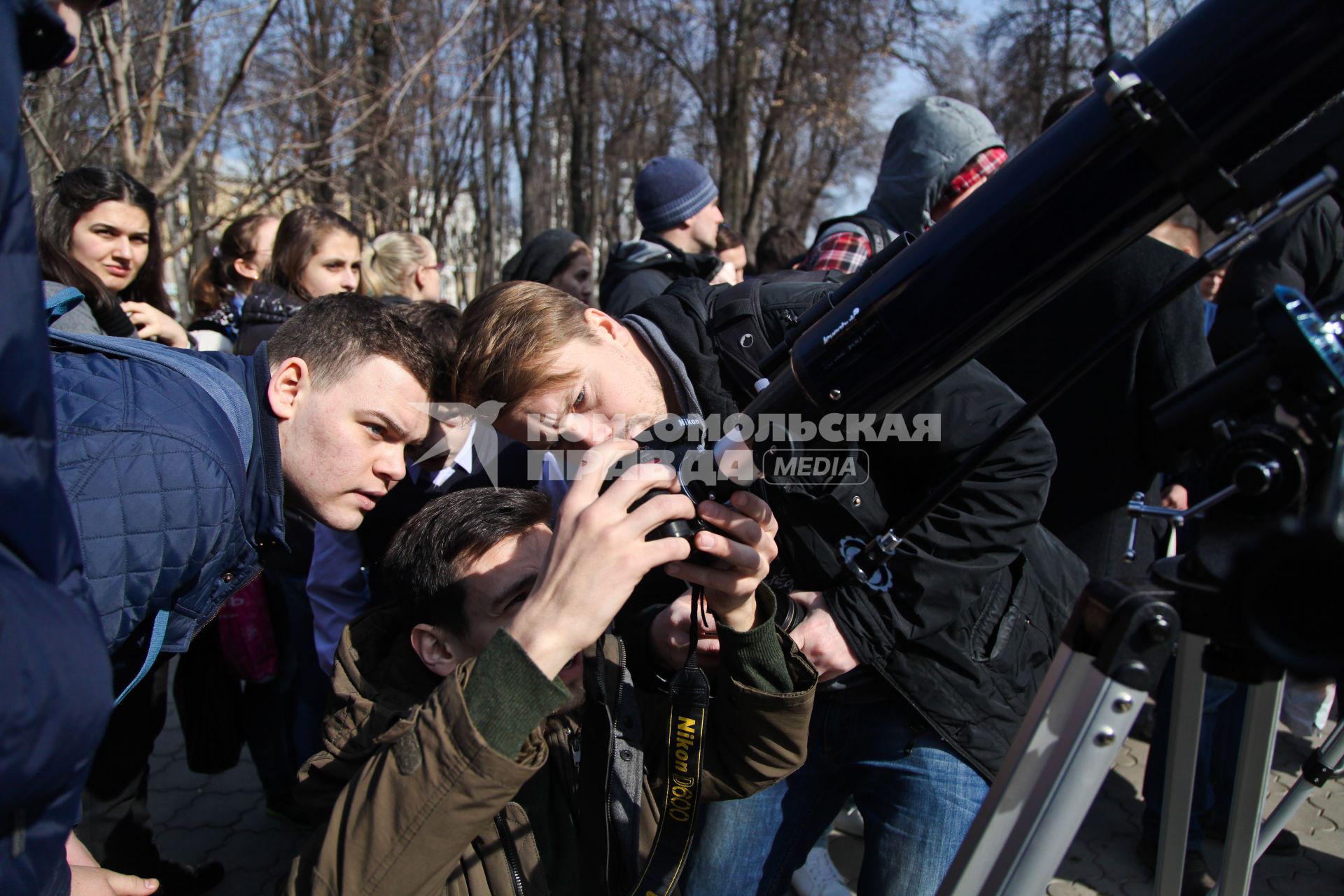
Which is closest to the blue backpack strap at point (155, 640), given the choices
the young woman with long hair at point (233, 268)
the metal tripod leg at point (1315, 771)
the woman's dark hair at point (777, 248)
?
the metal tripod leg at point (1315, 771)

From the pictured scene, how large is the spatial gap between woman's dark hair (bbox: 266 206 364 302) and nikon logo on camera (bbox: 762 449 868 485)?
8.68ft

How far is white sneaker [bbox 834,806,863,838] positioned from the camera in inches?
134

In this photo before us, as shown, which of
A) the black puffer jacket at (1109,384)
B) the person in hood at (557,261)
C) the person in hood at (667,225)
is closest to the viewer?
the black puffer jacket at (1109,384)

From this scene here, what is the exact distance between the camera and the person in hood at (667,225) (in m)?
3.89

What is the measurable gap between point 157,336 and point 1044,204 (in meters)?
3.30

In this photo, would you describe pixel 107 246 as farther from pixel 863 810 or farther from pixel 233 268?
pixel 863 810

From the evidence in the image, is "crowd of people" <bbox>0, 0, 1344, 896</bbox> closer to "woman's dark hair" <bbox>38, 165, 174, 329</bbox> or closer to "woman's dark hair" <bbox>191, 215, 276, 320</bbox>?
"woman's dark hair" <bbox>38, 165, 174, 329</bbox>

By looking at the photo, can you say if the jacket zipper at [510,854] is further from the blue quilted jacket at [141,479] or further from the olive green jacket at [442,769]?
the blue quilted jacket at [141,479]

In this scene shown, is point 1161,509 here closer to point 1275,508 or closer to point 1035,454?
point 1275,508

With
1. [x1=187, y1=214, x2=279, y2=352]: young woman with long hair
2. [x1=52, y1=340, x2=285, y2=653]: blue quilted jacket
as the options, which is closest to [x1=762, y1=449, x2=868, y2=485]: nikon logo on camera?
[x1=52, y1=340, x2=285, y2=653]: blue quilted jacket

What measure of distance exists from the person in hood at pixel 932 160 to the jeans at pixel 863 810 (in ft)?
4.43

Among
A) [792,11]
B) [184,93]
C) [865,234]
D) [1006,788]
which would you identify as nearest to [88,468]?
[1006,788]

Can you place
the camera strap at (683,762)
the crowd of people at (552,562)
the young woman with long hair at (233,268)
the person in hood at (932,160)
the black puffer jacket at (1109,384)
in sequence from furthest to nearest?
Answer: the young woman with long hair at (233,268) → the person in hood at (932,160) → the black puffer jacket at (1109,384) → the camera strap at (683,762) → the crowd of people at (552,562)

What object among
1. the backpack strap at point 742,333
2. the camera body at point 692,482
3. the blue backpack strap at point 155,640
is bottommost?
the blue backpack strap at point 155,640
